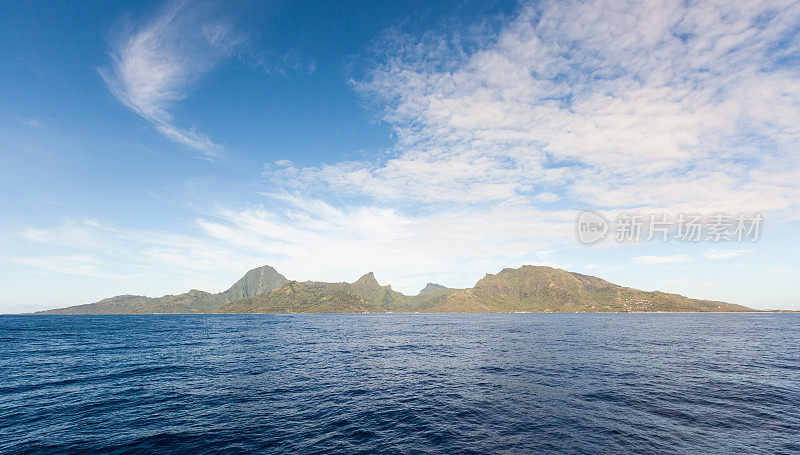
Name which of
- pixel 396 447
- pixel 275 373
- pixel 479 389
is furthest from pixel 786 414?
pixel 275 373

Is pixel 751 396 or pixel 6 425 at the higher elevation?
pixel 6 425

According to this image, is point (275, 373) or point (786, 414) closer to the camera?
point (786, 414)

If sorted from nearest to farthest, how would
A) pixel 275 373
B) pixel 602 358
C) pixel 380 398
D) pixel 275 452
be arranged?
1. pixel 275 452
2. pixel 380 398
3. pixel 275 373
4. pixel 602 358

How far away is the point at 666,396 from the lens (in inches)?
1319

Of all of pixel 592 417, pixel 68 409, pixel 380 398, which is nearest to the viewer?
pixel 592 417

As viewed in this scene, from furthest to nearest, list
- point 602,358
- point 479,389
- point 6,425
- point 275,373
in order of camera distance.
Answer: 1. point 602,358
2. point 275,373
3. point 479,389
4. point 6,425

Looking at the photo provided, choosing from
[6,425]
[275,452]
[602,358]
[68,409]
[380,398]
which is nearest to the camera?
[275,452]

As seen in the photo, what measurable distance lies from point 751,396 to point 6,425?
7324cm

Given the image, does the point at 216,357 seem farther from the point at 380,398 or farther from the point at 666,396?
the point at 666,396

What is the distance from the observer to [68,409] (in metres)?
29.5

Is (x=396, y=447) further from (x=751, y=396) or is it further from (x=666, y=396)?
(x=751, y=396)

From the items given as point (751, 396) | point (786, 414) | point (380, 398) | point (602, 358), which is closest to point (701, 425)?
point (786, 414)

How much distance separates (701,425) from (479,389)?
19584 mm

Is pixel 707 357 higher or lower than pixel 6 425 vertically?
lower
